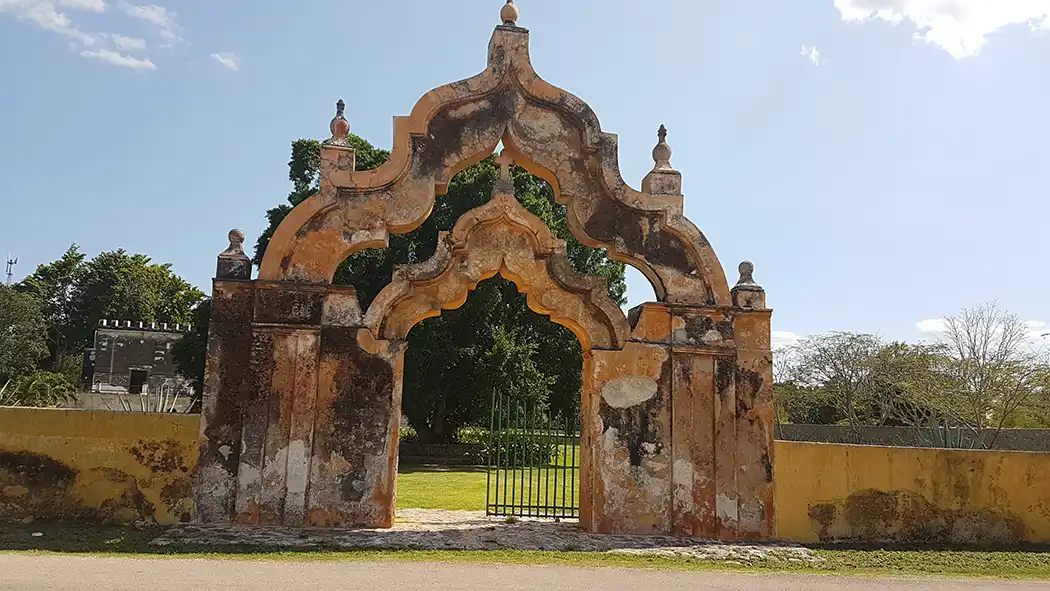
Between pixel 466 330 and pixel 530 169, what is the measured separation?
14.2 meters

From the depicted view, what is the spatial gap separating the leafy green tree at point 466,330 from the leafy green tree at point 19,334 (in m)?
21.9

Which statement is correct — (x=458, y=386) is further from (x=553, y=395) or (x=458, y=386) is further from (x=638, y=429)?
(x=638, y=429)

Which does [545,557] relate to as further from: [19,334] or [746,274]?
[19,334]

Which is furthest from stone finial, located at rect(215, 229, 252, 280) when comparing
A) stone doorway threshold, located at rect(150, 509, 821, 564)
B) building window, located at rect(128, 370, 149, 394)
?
building window, located at rect(128, 370, 149, 394)

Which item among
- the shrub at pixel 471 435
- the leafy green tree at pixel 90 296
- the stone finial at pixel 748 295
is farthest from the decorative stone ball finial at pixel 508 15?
the leafy green tree at pixel 90 296

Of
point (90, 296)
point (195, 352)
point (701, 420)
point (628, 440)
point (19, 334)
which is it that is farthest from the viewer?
point (90, 296)

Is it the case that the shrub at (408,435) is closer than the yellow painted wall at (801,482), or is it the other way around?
the yellow painted wall at (801,482)

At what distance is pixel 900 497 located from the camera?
9.65m

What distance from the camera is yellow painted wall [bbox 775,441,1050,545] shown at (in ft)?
31.3

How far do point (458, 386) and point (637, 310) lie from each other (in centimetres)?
1418

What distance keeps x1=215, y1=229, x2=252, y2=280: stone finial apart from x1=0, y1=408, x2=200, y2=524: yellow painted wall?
6.10 feet

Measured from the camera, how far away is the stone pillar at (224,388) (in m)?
8.79

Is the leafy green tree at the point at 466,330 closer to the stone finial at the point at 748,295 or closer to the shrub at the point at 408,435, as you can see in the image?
the shrub at the point at 408,435

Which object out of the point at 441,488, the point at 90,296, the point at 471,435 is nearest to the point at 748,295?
the point at 441,488
